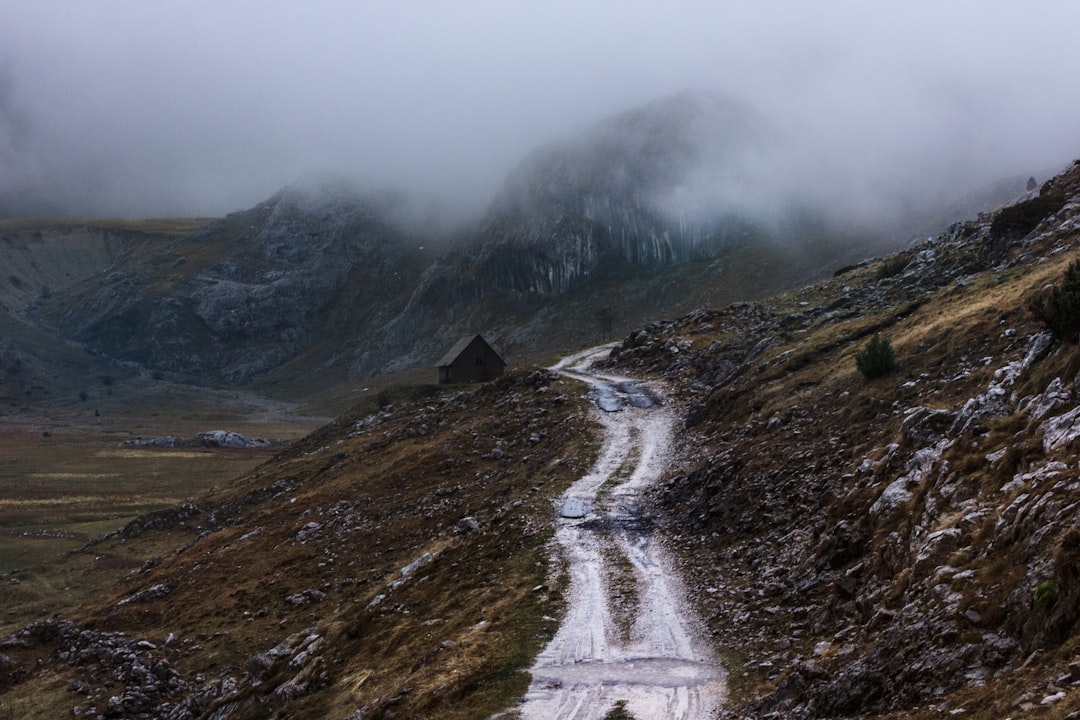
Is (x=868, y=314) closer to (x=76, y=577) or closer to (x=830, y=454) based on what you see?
(x=830, y=454)

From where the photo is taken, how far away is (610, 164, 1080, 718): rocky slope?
43.7 feet

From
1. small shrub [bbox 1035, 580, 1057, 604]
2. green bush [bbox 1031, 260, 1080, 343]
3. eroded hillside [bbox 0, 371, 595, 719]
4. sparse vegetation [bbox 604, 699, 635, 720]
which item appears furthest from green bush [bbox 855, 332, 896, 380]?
small shrub [bbox 1035, 580, 1057, 604]

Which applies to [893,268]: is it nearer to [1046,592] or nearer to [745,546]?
[745,546]

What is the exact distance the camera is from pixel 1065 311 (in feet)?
68.0

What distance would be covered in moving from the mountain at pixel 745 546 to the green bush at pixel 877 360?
1.92 ft

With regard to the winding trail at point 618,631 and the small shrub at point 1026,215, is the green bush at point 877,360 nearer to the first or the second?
the winding trail at point 618,631

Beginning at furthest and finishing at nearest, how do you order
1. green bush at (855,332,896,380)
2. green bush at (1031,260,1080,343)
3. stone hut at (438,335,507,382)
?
stone hut at (438,335,507,382) → green bush at (855,332,896,380) → green bush at (1031,260,1080,343)

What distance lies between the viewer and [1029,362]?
21.9 m

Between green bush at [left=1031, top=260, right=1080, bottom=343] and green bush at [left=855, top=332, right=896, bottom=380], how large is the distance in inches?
471

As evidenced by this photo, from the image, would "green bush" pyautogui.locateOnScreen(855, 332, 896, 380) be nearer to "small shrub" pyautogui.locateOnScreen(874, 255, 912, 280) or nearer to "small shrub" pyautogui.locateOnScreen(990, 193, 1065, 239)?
"small shrub" pyautogui.locateOnScreen(990, 193, 1065, 239)

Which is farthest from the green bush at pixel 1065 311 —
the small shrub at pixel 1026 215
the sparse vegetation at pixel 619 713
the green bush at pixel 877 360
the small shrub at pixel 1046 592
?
the small shrub at pixel 1026 215

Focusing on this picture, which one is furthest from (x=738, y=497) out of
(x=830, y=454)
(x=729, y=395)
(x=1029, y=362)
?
(x=729, y=395)

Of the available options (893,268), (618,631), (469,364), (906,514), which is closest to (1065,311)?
(906,514)

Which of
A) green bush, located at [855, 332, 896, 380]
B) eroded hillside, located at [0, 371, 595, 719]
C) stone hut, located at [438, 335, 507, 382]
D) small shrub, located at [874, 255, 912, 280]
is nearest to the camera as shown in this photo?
eroded hillside, located at [0, 371, 595, 719]
